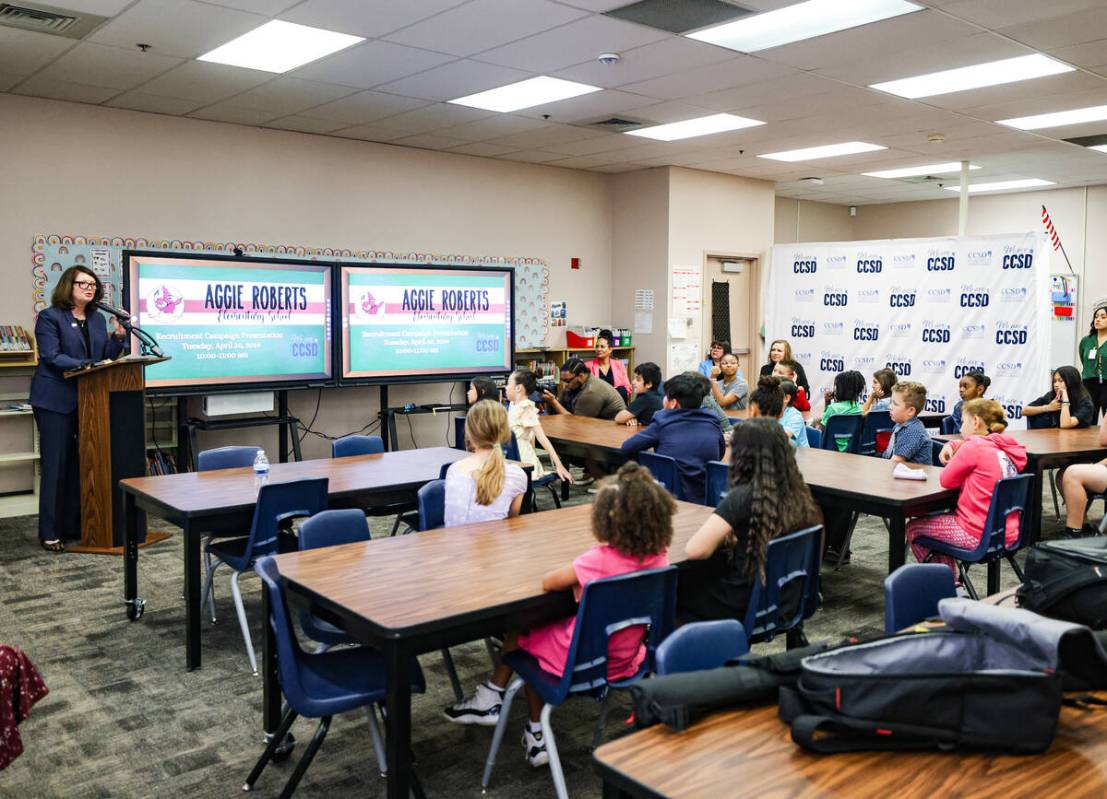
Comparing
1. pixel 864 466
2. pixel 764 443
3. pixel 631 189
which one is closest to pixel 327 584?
pixel 764 443

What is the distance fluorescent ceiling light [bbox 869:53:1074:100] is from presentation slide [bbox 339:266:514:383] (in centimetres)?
390

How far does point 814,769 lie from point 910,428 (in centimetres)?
377

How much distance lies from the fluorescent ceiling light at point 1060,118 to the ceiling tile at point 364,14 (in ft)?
17.0

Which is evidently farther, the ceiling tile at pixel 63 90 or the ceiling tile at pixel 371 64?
the ceiling tile at pixel 63 90

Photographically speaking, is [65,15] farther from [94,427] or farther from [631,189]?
[631,189]

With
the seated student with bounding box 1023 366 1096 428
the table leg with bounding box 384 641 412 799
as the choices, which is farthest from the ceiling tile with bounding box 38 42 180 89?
the seated student with bounding box 1023 366 1096 428

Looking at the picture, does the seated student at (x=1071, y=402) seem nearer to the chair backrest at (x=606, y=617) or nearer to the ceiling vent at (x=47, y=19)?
the chair backrest at (x=606, y=617)

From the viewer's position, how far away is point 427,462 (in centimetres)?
521

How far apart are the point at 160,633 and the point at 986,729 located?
150 inches

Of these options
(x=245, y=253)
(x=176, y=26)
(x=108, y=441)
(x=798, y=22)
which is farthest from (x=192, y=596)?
(x=245, y=253)

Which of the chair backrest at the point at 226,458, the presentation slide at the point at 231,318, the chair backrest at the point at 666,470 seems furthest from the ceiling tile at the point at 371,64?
the chair backrest at the point at 666,470

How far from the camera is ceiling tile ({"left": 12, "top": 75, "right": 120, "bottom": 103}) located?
20.7 feet

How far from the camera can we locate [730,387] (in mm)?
7809

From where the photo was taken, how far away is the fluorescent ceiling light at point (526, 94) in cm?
646
